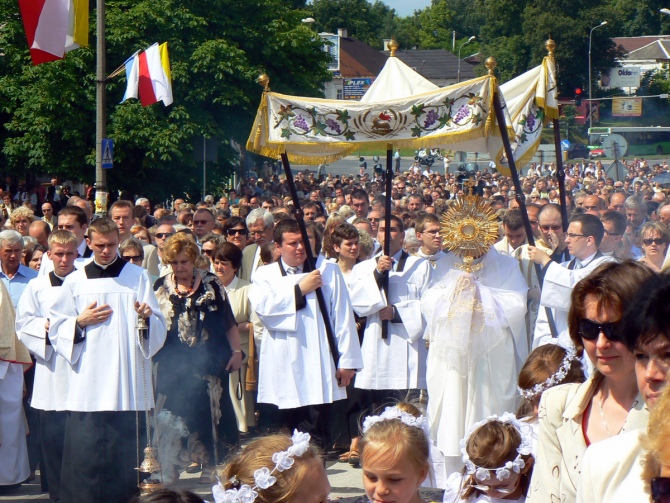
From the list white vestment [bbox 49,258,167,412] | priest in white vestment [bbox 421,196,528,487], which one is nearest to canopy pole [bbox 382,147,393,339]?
priest in white vestment [bbox 421,196,528,487]

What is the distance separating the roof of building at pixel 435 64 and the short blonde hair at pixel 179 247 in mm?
101426

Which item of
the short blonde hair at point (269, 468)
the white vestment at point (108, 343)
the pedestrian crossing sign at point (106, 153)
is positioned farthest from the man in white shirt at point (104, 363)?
the pedestrian crossing sign at point (106, 153)

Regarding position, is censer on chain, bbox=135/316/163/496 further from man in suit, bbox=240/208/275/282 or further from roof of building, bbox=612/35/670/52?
roof of building, bbox=612/35/670/52

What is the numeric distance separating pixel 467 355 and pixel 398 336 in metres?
1.55

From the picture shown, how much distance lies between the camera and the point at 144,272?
249 inches

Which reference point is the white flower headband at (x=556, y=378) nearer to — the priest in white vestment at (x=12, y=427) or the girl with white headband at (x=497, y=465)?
the girl with white headband at (x=497, y=465)

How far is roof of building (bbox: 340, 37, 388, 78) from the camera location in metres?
100

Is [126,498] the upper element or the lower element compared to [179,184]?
lower

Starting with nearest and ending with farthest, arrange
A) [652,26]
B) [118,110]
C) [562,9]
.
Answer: [118,110]
[562,9]
[652,26]

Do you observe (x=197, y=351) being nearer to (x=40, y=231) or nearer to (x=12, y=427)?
(x=12, y=427)

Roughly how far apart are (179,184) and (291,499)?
949 inches

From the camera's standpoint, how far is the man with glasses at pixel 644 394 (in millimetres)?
2262

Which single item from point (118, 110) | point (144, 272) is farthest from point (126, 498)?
point (118, 110)

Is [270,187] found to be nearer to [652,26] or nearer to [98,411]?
[98,411]
